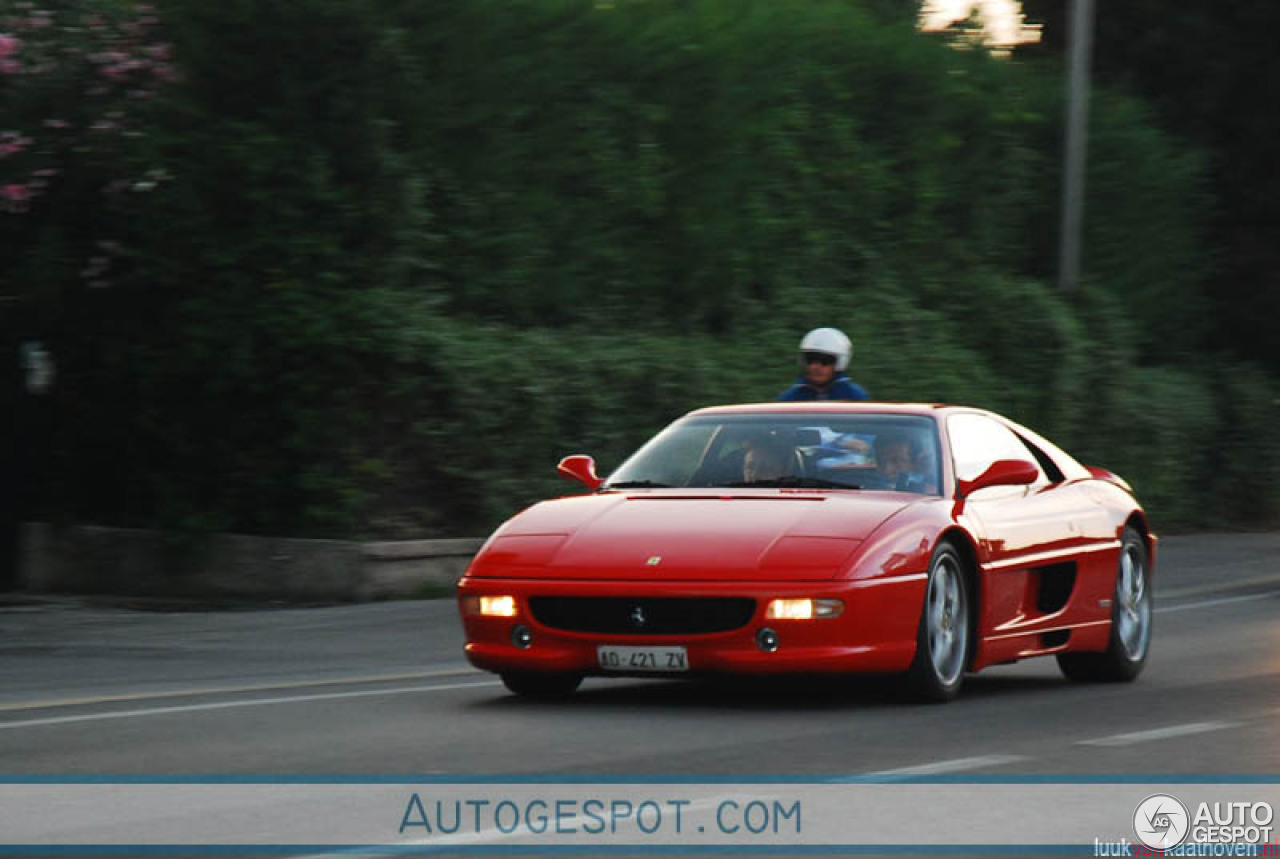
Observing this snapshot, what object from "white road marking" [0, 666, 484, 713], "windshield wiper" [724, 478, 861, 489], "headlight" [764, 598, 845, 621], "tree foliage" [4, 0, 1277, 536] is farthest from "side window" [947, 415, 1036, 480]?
"tree foliage" [4, 0, 1277, 536]

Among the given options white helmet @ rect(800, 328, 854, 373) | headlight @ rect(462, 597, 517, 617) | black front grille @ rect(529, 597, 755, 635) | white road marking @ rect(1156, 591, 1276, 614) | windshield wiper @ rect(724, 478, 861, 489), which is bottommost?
white road marking @ rect(1156, 591, 1276, 614)

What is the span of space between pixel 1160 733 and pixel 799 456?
7.59ft

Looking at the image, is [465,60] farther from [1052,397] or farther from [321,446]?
[1052,397]

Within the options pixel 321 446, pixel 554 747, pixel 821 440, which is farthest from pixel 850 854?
pixel 321 446

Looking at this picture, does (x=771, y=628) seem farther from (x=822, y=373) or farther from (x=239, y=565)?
(x=239, y=565)

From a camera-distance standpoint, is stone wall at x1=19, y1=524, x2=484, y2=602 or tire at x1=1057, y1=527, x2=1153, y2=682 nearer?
tire at x1=1057, y1=527, x2=1153, y2=682

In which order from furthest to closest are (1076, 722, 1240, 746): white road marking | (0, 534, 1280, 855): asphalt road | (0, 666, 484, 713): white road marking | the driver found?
1. the driver
2. (0, 666, 484, 713): white road marking
3. (1076, 722, 1240, 746): white road marking
4. (0, 534, 1280, 855): asphalt road

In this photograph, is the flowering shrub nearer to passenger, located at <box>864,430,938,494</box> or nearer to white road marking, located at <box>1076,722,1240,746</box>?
passenger, located at <box>864,430,938,494</box>

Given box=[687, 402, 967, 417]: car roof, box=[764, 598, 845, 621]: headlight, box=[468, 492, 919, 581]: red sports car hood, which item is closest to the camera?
box=[764, 598, 845, 621]: headlight

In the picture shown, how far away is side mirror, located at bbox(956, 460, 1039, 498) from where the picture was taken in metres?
11.2

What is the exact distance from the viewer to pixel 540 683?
1099cm

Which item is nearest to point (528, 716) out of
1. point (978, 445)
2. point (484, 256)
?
point (978, 445)

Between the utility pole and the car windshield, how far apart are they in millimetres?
14693

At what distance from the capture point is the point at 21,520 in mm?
19062
